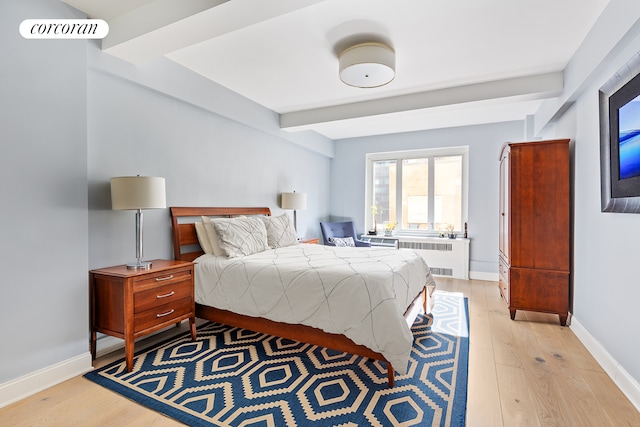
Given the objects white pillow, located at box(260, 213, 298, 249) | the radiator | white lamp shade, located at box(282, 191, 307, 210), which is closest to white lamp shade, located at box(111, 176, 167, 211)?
white pillow, located at box(260, 213, 298, 249)

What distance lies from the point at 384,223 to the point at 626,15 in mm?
4458

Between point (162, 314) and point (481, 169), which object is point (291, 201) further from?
point (481, 169)

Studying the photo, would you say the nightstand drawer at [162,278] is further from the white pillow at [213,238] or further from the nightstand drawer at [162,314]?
the white pillow at [213,238]

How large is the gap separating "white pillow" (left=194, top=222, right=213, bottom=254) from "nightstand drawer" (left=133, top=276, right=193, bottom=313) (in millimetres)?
591

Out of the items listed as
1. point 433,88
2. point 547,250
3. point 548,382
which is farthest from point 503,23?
point 548,382

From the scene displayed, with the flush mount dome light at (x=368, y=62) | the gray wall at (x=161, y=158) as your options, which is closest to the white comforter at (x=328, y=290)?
the gray wall at (x=161, y=158)

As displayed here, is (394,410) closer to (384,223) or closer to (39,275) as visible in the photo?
(39,275)

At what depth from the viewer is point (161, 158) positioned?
118 inches

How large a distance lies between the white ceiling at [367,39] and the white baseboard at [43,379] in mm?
2304

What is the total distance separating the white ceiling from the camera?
2.14 metres

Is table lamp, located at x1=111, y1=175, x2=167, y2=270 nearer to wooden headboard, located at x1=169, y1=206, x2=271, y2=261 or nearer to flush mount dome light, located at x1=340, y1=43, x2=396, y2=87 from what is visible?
wooden headboard, located at x1=169, y1=206, x2=271, y2=261

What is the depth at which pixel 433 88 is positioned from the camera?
11.8 ft

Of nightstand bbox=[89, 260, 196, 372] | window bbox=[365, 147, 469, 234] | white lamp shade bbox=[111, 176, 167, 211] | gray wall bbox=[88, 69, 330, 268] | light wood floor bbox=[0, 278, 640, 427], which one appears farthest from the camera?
window bbox=[365, 147, 469, 234]

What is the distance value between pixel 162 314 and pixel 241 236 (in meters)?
1.03
